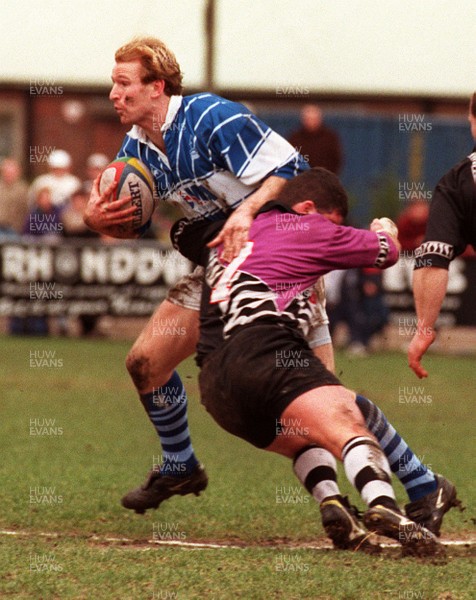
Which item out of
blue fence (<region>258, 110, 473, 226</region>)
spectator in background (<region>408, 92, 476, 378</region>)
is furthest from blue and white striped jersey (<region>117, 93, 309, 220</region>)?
blue fence (<region>258, 110, 473, 226</region>)

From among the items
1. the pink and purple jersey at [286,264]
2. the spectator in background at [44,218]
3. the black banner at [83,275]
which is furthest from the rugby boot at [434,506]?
the spectator in background at [44,218]

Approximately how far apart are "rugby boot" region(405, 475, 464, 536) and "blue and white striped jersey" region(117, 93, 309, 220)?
166 centimetres

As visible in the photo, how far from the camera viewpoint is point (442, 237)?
20.9 ft

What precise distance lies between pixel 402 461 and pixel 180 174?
1.75 metres

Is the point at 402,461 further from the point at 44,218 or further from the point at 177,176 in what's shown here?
the point at 44,218

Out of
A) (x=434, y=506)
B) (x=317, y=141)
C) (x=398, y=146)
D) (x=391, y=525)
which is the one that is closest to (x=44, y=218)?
(x=317, y=141)

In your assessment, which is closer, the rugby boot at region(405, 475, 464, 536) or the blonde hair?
the rugby boot at region(405, 475, 464, 536)

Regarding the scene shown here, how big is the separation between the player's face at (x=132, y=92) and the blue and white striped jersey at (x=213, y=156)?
0.42 ft

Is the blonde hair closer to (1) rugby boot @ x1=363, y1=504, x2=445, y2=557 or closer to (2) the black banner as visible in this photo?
(1) rugby boot @ x1=363, y1=504, x2=445, y2=557

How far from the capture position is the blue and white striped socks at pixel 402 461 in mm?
6316

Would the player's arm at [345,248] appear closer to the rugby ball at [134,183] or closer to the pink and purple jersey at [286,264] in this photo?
the pink and purple jersey at [286,264]

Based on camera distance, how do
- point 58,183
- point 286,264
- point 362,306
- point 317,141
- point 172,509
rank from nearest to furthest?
point 286,264 → point 172,509 → point 362,306 → point 317,141 → point 58,183

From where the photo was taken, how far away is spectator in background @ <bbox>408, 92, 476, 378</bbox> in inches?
251

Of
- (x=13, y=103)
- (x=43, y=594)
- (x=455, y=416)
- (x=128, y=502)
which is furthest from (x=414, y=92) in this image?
(x=43, y=594)
